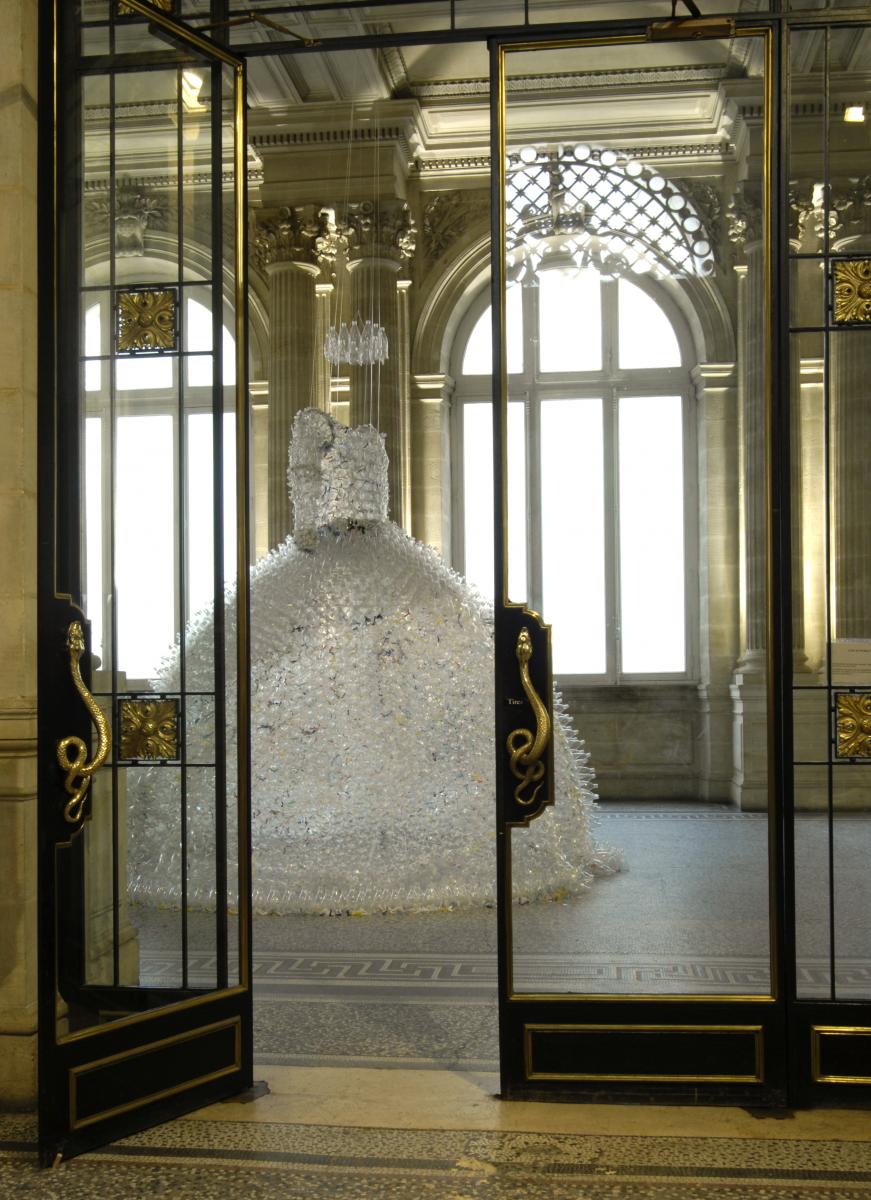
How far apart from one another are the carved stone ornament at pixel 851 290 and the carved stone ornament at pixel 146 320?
1.76 meters

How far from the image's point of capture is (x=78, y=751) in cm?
304

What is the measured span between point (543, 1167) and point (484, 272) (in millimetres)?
9096

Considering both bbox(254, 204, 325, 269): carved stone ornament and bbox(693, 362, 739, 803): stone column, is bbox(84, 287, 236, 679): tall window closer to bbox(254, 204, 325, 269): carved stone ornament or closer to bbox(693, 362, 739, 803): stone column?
bbox(693, 362, 739, 803): stone column

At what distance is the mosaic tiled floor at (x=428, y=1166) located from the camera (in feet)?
9.02

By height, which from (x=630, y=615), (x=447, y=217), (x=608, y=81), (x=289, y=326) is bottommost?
(x=630, y=615)

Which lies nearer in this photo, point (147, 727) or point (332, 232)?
point (147, 727)

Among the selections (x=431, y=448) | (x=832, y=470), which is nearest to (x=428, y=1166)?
(x=832, y=470)

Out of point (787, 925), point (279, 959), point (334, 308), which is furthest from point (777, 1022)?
point (334, 308)

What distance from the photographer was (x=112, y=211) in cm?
345

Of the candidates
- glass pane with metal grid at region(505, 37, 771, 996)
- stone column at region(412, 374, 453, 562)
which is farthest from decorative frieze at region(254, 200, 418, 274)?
glass pane with metal grid at region(505, 37, 771, 996)

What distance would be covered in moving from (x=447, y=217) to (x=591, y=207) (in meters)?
6.60

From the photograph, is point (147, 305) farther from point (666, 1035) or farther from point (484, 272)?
point (484, 272)

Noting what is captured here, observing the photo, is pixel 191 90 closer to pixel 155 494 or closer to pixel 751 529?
pixel 155 494

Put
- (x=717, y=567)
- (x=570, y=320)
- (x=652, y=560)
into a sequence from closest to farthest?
(x=652, y=560) → (x=570, y=320) → (x=717, y=567)
